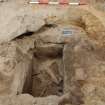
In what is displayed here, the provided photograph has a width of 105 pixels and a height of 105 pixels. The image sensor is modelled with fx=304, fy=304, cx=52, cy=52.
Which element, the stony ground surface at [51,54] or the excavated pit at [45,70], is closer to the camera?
the stony ground surface at [51,54]

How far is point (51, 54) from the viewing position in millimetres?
3510

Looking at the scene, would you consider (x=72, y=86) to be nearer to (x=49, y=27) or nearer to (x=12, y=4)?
(x=49, y=27)

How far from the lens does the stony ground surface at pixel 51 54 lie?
2.75 meters

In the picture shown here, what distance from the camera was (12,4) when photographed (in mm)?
4078

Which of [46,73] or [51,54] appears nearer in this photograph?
[46,73]

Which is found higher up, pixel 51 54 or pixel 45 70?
pixel 51 54

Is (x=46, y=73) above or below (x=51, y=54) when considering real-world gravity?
below

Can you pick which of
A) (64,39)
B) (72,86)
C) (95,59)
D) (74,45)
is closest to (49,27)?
(64,39)

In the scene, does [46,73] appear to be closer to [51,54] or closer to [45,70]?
[45,70]

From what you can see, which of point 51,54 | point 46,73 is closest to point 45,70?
point 46,73

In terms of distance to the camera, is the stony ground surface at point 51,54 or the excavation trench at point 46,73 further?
the excavation trench at point 46,73

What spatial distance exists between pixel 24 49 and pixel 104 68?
0.93 meters

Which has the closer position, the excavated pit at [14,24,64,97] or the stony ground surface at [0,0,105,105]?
the stony ground surface at [0,0,105,105]

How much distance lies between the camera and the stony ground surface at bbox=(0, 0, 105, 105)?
2754mm
